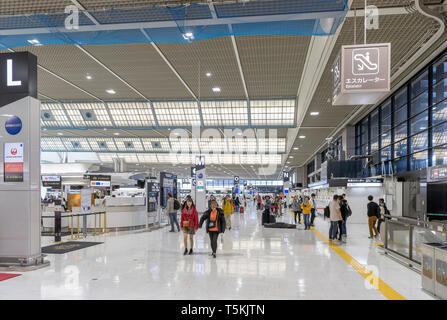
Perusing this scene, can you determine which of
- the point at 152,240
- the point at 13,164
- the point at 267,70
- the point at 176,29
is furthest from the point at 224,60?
the point at 13,164

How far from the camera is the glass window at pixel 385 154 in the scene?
1755cm

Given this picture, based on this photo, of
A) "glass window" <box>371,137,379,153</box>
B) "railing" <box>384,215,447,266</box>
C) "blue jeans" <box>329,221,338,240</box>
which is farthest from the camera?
"glass window" <box>371,137,379,153</box>

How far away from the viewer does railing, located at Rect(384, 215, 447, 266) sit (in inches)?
273

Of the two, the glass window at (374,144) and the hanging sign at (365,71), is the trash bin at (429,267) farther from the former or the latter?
the glass window at (374,144)

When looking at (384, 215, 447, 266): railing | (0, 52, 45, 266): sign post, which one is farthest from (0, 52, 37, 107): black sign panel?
(384, 215, 447, 266): railing

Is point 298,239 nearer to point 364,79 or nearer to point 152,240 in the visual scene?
point 152,240

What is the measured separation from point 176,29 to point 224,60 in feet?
20.3

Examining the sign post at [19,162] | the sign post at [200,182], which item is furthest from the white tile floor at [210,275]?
the sign post at [200,182]

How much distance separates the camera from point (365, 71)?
7.08 m

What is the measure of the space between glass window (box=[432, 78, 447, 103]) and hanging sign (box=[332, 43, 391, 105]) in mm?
6400

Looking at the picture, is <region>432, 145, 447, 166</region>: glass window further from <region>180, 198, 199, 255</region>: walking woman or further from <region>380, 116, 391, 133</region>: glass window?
<region>180, 198, 199, 255</region>: walking woman

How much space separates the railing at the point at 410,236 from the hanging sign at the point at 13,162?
28.7 feet

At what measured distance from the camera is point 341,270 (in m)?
8.02

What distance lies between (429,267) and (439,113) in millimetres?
8078
